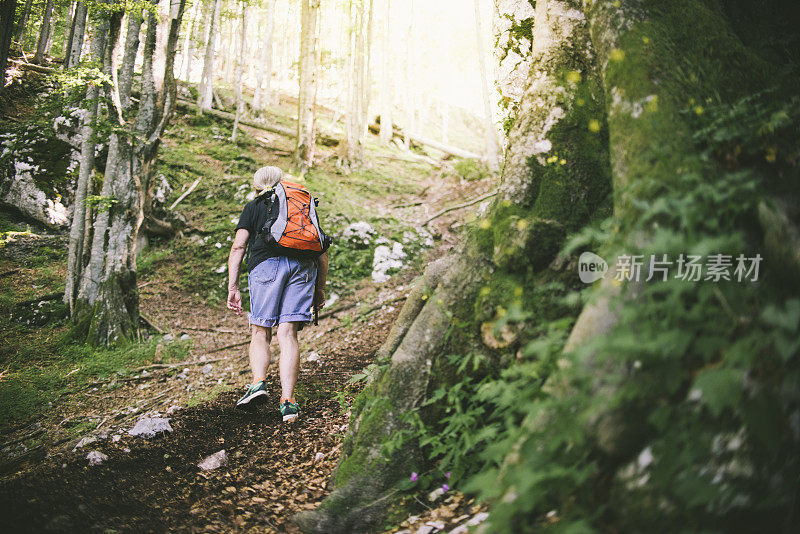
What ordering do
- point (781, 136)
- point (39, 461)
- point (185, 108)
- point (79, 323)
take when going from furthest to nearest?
1. point (185, 108)
2. point (79, 323)
3. point (39, 461)
4. point (781, 136)

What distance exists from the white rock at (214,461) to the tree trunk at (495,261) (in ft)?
2.99

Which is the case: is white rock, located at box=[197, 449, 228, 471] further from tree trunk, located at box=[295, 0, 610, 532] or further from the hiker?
tree trunk, located at box=[295, 0, 610, 532]

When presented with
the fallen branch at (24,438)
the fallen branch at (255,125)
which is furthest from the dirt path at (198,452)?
the fallen branch at (255,125)

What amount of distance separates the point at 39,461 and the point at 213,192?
8.15 meters

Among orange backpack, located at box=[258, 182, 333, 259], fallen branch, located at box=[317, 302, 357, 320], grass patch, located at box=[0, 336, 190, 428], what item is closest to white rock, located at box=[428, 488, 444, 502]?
orange backpack, located at box=[258, 182, 333, 259]

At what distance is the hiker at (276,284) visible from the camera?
3.48m

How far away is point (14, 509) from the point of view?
204 centimetres

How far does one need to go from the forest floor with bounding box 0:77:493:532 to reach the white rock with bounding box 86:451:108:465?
0.09ft

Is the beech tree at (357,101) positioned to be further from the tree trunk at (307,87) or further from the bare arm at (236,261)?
the bare arm at (236,261)

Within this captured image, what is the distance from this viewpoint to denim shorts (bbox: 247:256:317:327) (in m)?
3.54

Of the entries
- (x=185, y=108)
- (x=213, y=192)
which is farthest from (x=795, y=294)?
(x=185, y=108)

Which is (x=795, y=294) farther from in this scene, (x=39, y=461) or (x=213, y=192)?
(x=213, y=192)

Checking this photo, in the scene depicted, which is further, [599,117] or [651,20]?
[599,117]

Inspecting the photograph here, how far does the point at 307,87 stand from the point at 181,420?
9.88m
